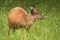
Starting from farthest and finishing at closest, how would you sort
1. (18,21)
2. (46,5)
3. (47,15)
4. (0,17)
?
(46,5), (47,15), (0,17), (18,21)

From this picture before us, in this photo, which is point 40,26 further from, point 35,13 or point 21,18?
point 21,18

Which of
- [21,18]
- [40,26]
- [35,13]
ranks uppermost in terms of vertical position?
[35,13]

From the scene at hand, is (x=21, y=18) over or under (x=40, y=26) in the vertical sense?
over

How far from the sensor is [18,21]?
28.6 feet

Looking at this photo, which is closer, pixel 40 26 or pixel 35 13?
pixel 35 13

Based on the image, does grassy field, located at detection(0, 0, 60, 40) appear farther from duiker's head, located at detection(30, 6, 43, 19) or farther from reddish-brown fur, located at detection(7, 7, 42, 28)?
duiker's head, located at detection(30, 6, 43, 19)

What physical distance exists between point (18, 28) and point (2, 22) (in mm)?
1401

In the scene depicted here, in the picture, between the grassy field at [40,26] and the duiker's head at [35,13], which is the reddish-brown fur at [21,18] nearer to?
the duiker's head at [35,13]

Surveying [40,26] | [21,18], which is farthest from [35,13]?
[40,26]

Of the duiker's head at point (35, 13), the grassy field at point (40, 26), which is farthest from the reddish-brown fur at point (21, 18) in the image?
the grassy field at point (40, 26)

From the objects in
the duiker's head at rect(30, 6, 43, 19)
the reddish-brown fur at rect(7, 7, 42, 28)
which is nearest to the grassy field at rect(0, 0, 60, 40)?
the reddish-brown fur at rect(7, 7, 42, 28)

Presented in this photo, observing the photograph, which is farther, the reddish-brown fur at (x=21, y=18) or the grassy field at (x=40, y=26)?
the reddish-brown fur at (x=21, y=18)

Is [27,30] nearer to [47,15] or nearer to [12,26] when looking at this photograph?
[12,26]

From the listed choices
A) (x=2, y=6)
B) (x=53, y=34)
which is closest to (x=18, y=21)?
(x=53, y=34)
